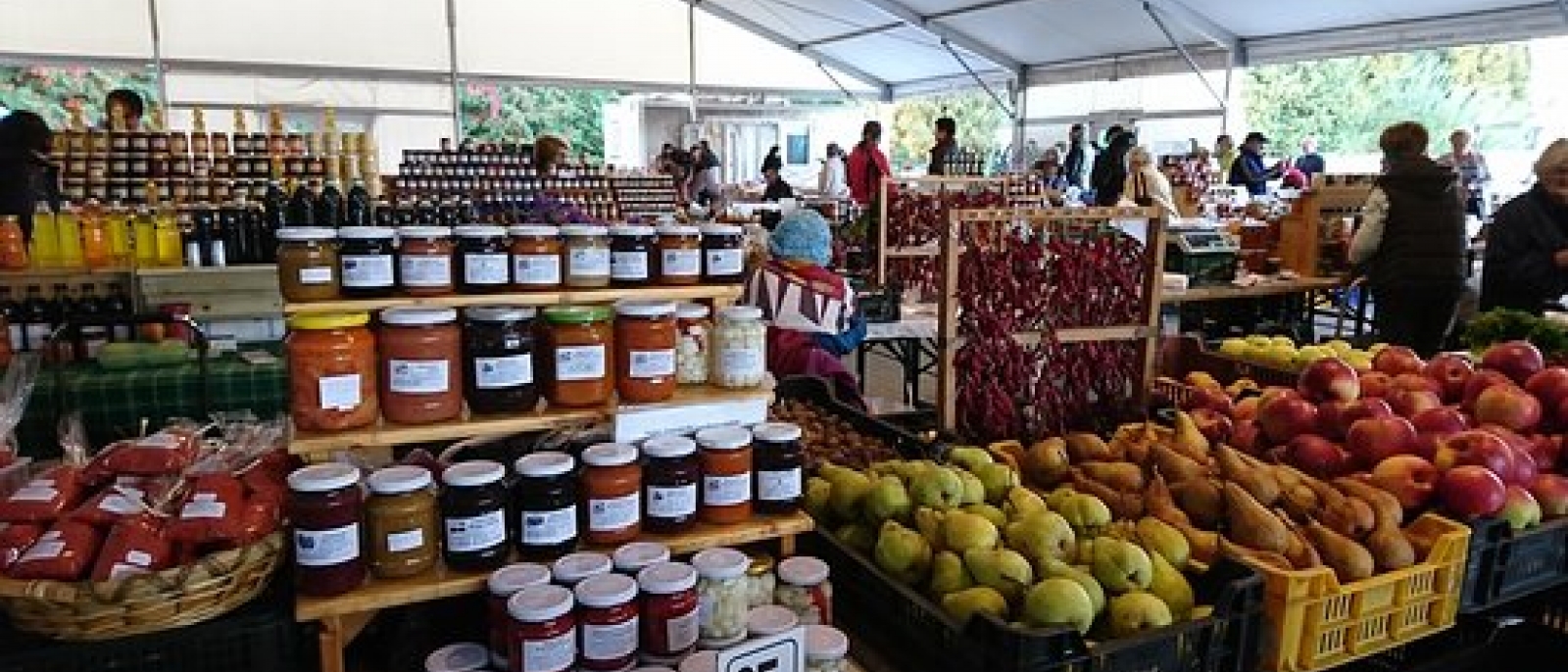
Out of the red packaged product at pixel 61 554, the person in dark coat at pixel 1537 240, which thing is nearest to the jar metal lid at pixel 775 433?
the red packaged product at pixel 61 554

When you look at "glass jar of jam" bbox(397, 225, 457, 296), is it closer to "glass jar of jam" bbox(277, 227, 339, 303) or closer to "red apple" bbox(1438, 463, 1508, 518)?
"glass jar of jam" bbox(277, 227, 339, 303)

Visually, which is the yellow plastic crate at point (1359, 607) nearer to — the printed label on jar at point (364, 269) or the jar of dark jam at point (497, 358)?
the jar of dark jam at point (497, 358)

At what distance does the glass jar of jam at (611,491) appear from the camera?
162 centimetres

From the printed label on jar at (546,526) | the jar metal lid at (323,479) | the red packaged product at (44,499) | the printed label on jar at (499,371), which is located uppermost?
the printed label on jar at (499,371)

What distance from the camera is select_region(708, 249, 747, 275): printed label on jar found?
1.89 meters

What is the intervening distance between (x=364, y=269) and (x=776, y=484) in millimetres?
764

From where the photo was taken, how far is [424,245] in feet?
5.38

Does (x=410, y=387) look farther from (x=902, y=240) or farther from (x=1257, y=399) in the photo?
(x=902, y=240)

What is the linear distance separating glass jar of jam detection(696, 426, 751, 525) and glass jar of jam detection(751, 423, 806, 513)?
4cm

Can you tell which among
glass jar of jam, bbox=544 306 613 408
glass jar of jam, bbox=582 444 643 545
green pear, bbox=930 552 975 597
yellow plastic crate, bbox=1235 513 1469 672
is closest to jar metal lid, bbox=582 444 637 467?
glass jar of jam, bbox=582 444 643 545

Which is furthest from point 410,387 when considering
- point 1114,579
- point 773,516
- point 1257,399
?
point 1257,399

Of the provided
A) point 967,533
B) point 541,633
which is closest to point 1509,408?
point 967,533

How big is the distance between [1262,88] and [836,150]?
4.92 meters

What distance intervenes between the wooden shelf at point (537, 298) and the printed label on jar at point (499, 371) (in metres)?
0.10
